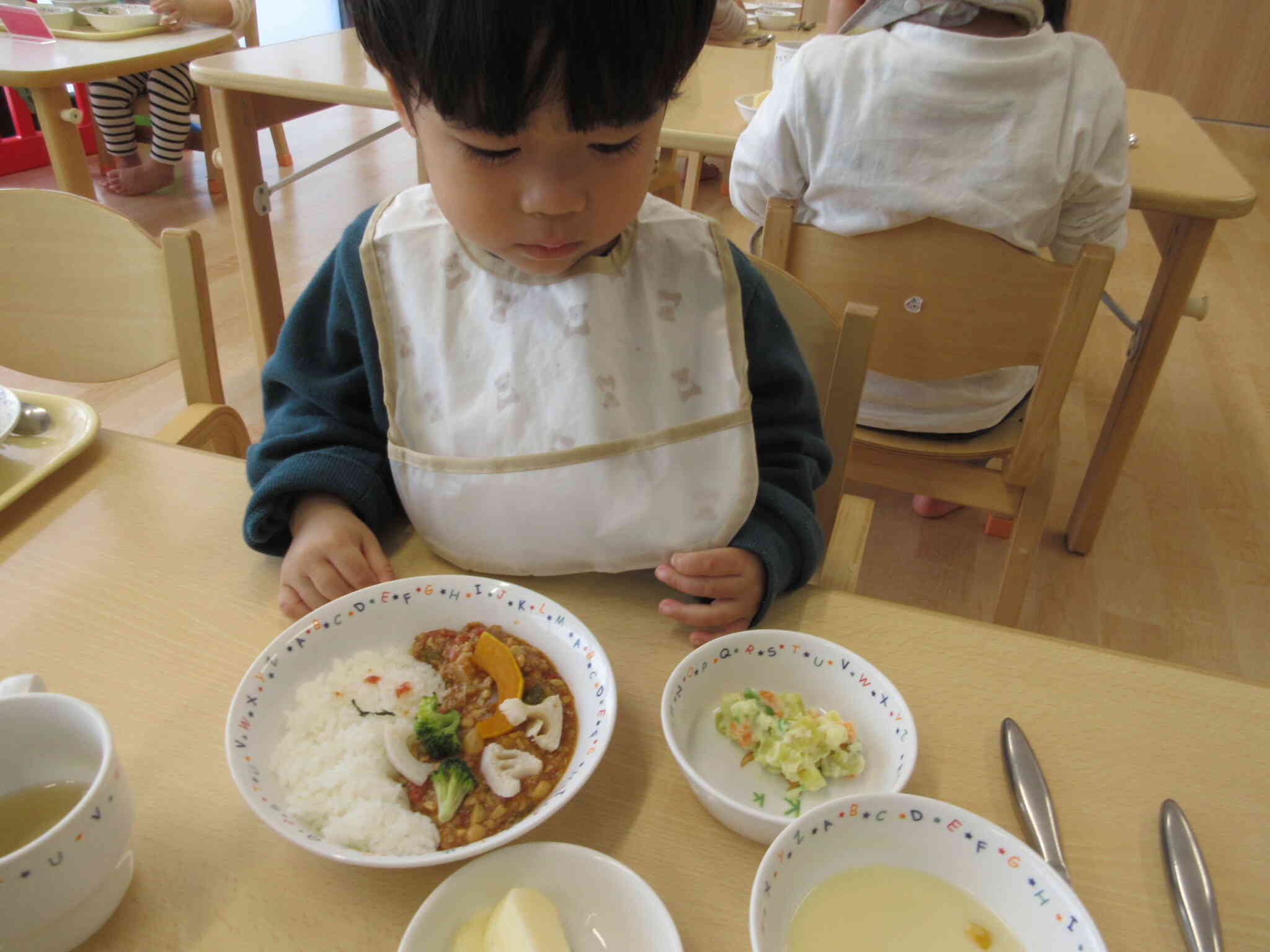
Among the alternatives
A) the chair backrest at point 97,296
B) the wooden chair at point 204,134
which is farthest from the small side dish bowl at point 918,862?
the wooden chair at point 204,134

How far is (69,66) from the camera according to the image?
2.23 metres

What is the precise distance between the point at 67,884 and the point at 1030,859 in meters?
0.47

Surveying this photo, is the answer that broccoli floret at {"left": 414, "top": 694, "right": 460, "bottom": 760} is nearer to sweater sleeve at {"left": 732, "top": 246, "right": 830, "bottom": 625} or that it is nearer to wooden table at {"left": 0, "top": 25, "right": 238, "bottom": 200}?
sweater sleeve at {"left": 732, "top": 246, "right": 830, "bottom": 625}

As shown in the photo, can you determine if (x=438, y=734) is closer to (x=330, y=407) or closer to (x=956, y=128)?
(x=330, y=407)

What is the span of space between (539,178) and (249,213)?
1805 mm

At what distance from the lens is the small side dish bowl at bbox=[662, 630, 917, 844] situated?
51 cm

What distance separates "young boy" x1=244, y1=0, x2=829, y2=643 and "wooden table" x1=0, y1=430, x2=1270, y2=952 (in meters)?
0.04

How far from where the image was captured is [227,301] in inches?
113

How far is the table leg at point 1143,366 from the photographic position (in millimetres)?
1527

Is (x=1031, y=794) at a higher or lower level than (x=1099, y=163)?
lower

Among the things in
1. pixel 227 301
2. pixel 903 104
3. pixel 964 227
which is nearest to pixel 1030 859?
pixel 964 227

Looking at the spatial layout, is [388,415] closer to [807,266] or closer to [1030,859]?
[1030,859]

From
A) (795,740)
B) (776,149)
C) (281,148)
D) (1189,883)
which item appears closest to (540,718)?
(795,740)

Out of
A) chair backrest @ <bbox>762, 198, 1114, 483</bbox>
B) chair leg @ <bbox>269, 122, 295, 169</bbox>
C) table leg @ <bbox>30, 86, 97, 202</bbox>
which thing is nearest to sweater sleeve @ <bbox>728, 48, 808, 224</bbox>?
chair backrest @ <bbox>762, 198, 1114, 483</bbox>
